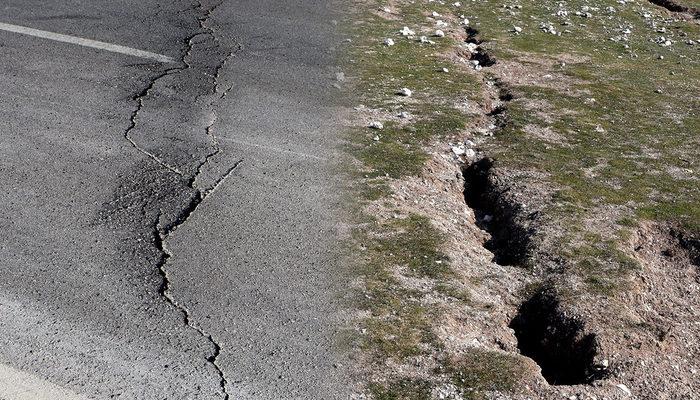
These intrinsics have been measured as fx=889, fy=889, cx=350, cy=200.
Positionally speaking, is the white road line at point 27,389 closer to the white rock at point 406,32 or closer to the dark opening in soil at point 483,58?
the dark opening in soil at point 483,58

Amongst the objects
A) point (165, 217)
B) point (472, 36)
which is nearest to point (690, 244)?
point (165, 217)

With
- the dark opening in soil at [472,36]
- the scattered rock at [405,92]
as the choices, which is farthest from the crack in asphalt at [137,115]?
the dark opening in soil at [472,36]

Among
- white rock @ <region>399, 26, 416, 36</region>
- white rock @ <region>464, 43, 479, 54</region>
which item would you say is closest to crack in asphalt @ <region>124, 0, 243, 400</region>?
white rock @ <region>399, 26, 416, 36</region>

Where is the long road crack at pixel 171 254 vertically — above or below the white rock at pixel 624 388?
below

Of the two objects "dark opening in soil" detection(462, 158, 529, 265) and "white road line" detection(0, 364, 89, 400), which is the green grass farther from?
"white road line" detection(0, 364, 89, 400)

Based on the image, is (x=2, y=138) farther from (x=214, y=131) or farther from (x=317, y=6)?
(x=317, y=6)

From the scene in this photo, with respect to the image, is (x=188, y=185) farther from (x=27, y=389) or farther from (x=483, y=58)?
(x=483, y=58)

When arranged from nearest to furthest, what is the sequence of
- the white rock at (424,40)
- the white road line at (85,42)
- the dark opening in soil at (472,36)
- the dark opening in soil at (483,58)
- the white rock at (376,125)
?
the white rock at (376,125) → the white road line at (85,42) → the dark opening in soil at (483,58) → the white rock at (424,40) → the dark opening in soil at (472,36)
